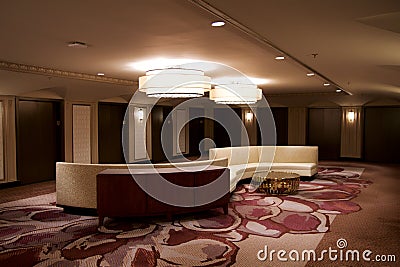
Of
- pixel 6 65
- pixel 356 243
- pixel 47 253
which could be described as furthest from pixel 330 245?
pixel 6 65

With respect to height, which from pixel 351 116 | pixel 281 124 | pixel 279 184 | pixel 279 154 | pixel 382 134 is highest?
pixel 351 116

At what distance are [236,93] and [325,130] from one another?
692 centimetres

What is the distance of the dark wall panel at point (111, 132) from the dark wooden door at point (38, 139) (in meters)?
1.57

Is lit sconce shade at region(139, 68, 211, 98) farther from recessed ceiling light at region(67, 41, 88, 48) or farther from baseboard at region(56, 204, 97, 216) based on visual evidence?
baseboard at region(56, 204, 97, 216)

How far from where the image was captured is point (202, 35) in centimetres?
412

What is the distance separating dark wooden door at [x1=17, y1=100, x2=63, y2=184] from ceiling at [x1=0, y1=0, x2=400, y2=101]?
5.79ft

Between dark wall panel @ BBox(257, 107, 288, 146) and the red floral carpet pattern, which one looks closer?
the red floral carpet pattern

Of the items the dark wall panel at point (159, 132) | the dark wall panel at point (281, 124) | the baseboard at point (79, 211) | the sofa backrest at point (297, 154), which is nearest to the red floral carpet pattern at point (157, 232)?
the baseboard at point (79, 211)

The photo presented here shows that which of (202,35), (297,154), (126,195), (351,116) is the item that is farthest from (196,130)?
(202,35)

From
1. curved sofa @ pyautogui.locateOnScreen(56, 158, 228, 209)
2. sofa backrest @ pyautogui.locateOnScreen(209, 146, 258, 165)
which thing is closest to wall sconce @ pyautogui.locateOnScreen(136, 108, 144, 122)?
sofa backrest @ pyautogui.locateOnScreen(209, 146, 258, 165)

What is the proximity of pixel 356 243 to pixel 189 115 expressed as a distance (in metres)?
11.1

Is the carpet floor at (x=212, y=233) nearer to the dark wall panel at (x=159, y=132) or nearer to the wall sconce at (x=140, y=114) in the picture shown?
the wall sconce at (x=140, y=114)

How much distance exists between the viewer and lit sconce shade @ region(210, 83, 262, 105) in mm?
7824

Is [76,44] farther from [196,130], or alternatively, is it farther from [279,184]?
[196,130]
